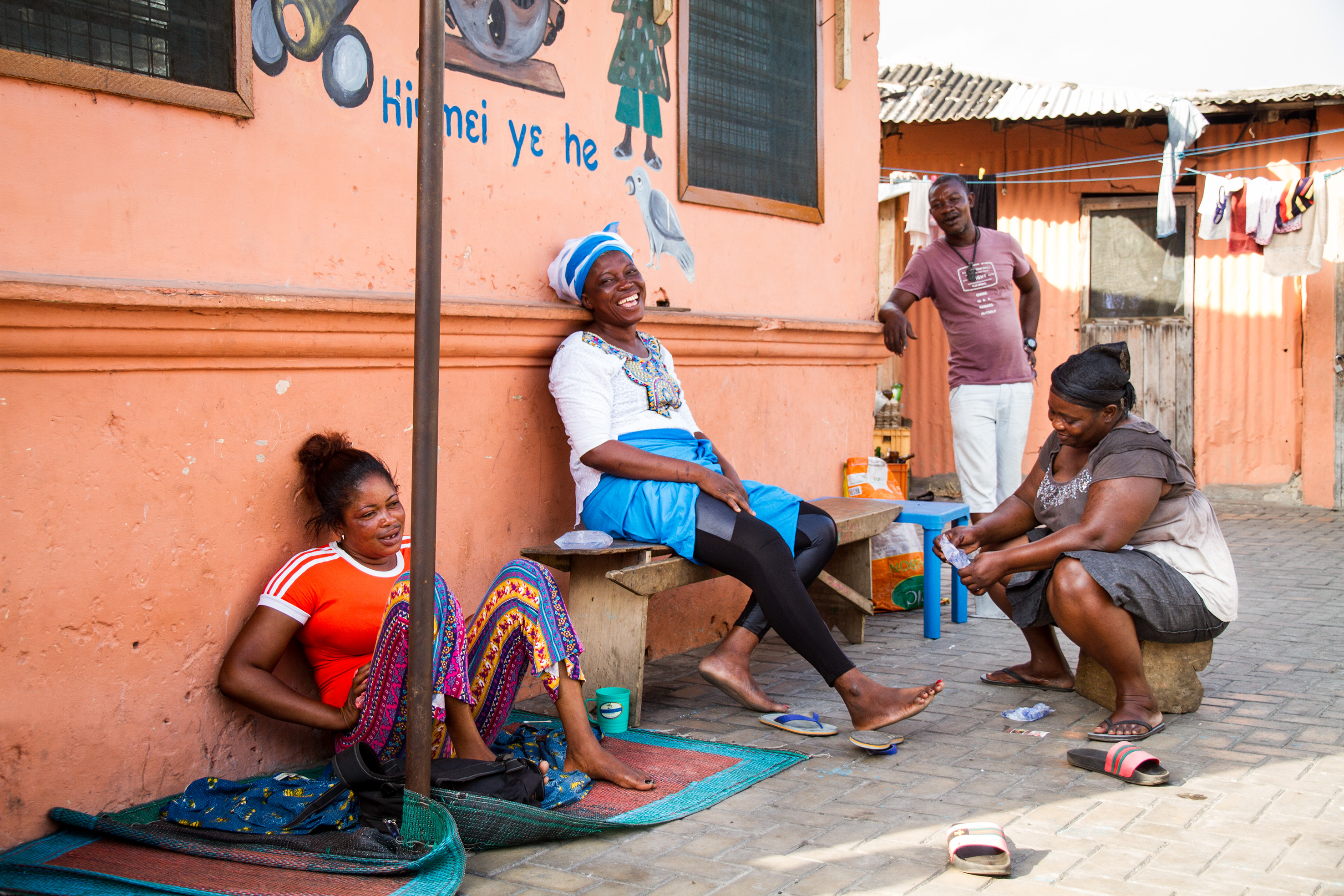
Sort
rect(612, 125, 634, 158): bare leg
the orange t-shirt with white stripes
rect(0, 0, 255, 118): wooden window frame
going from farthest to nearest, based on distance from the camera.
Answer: rect(612, 125, 634, 158): bare leg
the orange t-shirt with white stripes
rect(0, 0, 255, 118): wooden window frame

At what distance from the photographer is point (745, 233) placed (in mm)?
5598

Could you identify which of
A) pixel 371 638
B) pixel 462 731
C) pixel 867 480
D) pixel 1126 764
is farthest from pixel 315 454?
pixel 867 480

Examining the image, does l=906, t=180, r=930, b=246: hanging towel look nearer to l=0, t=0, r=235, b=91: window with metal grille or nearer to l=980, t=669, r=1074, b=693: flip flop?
l=980, t=669, r=1074, b=693: flip flop

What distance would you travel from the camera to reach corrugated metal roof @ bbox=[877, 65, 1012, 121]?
1038 cm

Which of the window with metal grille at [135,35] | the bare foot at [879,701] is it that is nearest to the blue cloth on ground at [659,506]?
the bare foot at [879,701]

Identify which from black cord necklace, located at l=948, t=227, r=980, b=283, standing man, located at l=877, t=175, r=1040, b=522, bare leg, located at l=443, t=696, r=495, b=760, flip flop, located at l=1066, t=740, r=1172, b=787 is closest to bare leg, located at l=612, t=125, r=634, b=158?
standing man, located at l=877, t=175, r=1040, b=522

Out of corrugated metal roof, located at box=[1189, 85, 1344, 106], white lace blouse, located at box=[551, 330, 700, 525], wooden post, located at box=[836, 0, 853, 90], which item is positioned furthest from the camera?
corrugated metal roof, located at box=[1189, 85, 1344, 106]

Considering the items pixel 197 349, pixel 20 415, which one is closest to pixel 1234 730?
pixel 197 349

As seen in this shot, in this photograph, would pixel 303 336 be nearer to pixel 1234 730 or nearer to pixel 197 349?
pixel 197 349

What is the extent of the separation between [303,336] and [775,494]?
1909 millimetres

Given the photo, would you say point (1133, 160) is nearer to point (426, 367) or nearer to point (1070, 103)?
point (1070, 103)

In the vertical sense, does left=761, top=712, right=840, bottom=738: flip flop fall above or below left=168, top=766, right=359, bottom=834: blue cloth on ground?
below

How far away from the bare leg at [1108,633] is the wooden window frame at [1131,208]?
24.3 feet

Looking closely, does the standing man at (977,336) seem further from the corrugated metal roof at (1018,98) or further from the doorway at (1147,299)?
the doorway at (1147,299)
